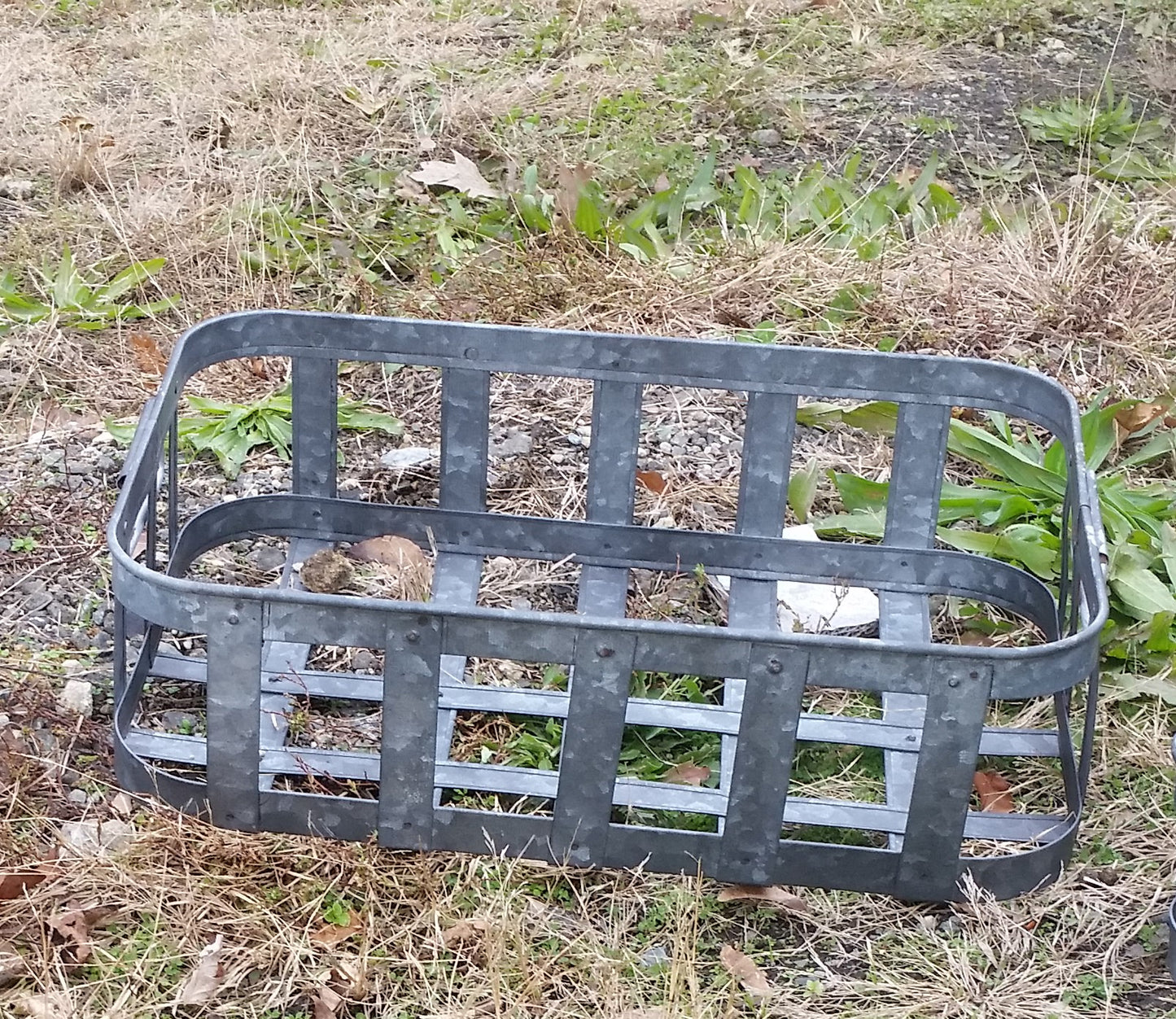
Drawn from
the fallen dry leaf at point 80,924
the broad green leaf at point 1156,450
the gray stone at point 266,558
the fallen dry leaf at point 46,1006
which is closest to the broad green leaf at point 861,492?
the broad green leaf at point 1156,450

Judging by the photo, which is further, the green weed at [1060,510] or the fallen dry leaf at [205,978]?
the green weed at [1060,510]

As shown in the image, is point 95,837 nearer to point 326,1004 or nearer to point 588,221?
point 326,1004

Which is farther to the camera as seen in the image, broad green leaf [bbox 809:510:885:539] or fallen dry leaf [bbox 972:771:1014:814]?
broad green leaf [bbox 809:510:885:539]

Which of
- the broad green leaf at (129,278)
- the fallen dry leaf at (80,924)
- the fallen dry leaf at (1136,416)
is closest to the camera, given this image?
the fallen dry leaf at (80,924)

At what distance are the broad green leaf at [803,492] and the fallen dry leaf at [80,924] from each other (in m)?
1.67

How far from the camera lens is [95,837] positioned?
2.21 metres

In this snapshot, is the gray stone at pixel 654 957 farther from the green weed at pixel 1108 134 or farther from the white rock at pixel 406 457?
the green weed at pixel 1108 134

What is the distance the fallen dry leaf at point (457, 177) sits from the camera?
14.8 feet

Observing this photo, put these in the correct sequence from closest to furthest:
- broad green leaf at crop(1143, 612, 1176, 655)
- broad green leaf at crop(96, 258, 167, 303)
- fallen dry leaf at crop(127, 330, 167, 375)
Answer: broad green leaf at crop(1143, 612, 1176, 655) < fallen dry leaf at crop(127, 330, 167, 375) < broad green leaf at crop(96, 258, 167, 303)

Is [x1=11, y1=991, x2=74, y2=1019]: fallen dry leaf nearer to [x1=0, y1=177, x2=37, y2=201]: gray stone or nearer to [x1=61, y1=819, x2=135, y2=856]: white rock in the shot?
[x1=61, y1=819, x2=135, y2=856]: white rock

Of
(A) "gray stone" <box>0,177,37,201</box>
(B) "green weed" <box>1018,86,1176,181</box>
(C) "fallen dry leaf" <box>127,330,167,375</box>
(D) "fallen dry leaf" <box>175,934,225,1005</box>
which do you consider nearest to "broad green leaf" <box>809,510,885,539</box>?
(D) "fallen dry leaf" <box>175,934,225,1005</box>

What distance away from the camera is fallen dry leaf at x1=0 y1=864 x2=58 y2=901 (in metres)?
2.09

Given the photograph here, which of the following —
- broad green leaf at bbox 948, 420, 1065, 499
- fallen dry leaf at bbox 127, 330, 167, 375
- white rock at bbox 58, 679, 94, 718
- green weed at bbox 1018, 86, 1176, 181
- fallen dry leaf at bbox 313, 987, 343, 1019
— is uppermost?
green weed at bbox 1018, 86, 1176, 181

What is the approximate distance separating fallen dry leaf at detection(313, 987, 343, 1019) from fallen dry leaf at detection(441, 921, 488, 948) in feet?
0.57
